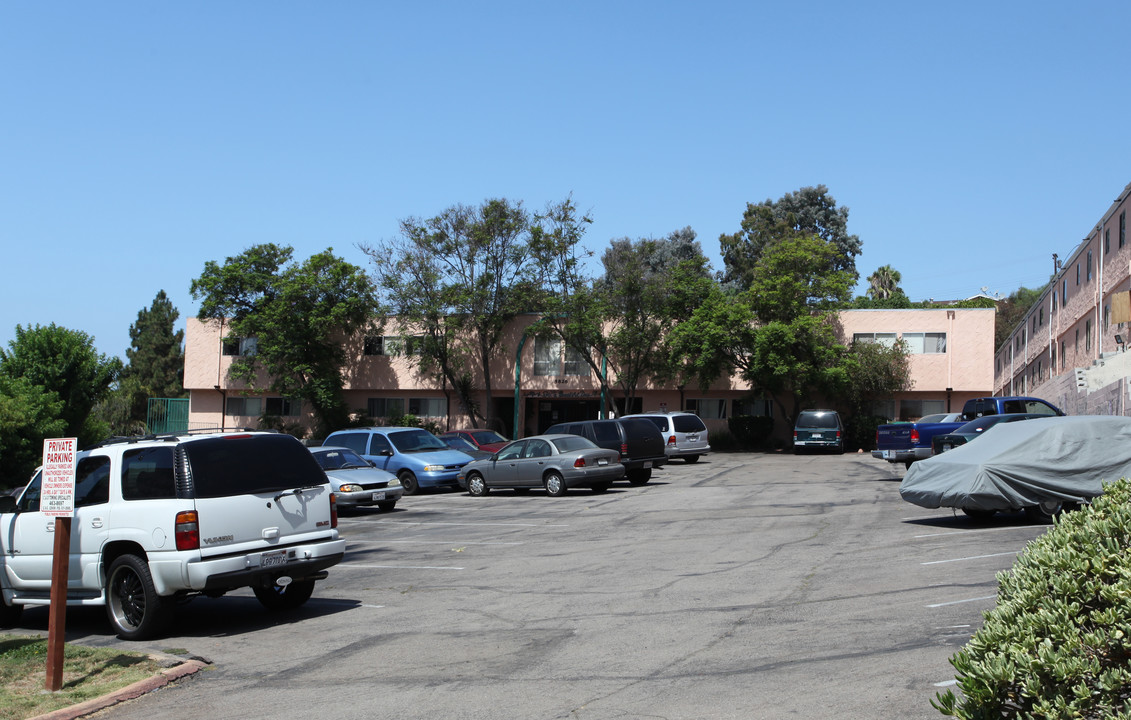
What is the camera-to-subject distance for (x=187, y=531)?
9266 millimetres

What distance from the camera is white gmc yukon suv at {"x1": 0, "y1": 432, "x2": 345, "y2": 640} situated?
30.6ft

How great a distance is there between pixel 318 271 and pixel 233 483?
3933 centimetres

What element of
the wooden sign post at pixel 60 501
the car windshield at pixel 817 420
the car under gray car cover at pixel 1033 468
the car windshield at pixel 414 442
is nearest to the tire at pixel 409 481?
the car windshield at pixel 414 442

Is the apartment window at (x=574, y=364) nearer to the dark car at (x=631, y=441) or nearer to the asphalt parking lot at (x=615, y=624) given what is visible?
Answer: the dark car at (x=631, y=441)

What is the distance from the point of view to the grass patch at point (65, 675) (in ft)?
23.8

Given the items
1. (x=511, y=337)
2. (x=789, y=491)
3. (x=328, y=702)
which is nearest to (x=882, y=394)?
(x=511, y=337)

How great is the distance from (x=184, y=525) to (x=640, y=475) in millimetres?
17567

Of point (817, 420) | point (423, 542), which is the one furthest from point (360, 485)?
point (817, 420)

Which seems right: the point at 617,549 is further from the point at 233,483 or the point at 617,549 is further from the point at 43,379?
the point at 43,379

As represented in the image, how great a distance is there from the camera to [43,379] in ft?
93.6

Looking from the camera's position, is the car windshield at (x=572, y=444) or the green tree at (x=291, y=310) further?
the green tree at (x=291, y=310)

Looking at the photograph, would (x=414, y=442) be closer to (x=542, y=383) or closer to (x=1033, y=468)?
(x=1033, y=468)

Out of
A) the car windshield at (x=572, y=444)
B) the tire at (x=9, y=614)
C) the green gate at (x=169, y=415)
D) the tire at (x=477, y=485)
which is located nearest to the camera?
the tire at (x=9, y=614)

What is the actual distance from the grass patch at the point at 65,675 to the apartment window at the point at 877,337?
40.1 meters
